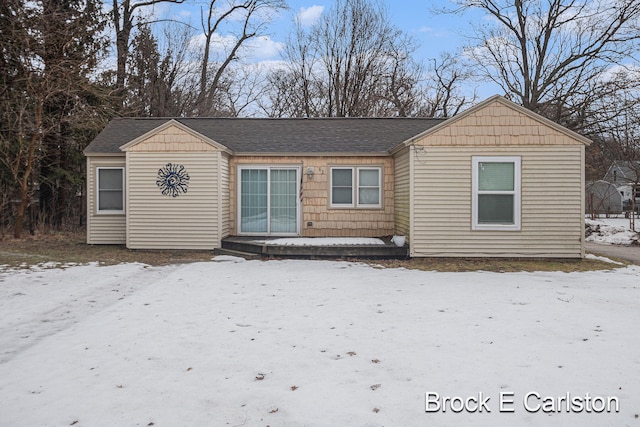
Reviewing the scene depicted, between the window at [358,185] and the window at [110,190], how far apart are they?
5.83 m

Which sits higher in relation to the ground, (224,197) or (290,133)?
(290,133)

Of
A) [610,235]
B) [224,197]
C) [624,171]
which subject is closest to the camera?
[224,197]

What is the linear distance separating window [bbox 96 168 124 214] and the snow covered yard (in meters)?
4.89

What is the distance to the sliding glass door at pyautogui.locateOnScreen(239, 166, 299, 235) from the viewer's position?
13.0m

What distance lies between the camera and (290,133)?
1399 cm

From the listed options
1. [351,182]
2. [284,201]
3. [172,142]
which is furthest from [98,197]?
[351,182]

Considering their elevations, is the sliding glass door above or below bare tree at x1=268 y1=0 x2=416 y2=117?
below

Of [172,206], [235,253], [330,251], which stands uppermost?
[172,206]

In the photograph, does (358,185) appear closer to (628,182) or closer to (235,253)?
(235,253)

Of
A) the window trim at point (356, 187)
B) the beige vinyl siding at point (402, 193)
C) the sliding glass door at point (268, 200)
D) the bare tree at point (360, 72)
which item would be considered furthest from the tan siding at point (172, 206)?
the bare tree at point (360, 72)

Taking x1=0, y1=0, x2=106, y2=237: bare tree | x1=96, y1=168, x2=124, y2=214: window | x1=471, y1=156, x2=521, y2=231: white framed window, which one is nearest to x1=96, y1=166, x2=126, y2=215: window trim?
x1=96, y1=168, x2=124, y2=214: window

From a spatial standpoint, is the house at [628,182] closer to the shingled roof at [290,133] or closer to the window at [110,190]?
the shingled roof at [290,133]

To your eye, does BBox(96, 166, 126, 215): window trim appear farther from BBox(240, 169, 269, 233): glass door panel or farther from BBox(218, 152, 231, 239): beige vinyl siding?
BBox(240, 169, 269, 233): glass door panel

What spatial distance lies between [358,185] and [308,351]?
8.57m
